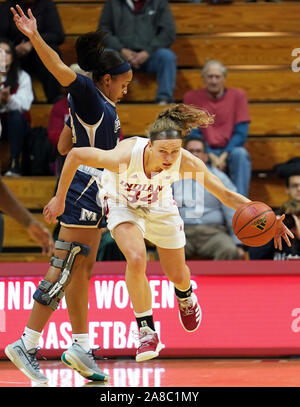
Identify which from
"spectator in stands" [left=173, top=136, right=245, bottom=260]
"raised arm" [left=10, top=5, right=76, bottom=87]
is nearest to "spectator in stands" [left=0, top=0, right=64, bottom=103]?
"spectator in stands" [left=173, top=136, right=245, bottom=260]

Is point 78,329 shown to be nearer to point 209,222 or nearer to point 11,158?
point 209,222

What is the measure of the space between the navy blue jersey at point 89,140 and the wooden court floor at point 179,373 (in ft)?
3.36

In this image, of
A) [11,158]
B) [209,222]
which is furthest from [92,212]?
[11,158]

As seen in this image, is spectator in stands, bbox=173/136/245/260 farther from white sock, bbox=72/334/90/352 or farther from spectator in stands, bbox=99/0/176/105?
white sock, bbox=72/334/90/352

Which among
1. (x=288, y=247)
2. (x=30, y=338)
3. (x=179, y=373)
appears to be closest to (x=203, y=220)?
(x=288, y=247)

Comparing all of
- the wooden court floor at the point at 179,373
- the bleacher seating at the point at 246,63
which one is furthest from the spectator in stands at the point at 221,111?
the wooden court floor at the point at 179,373

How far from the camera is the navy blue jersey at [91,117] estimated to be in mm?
4992

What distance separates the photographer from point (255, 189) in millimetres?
9023

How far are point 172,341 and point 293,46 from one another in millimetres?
4651

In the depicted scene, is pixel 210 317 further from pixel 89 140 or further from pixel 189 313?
pixel 89 140

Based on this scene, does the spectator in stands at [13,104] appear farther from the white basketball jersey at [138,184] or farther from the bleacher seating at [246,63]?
the white basketball jersey at [138,184]

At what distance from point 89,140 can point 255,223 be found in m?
1.12

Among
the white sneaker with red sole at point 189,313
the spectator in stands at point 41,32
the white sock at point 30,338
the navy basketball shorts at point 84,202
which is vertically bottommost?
the white sock at point 30,338

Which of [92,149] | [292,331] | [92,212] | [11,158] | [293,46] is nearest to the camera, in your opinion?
[92,149]
